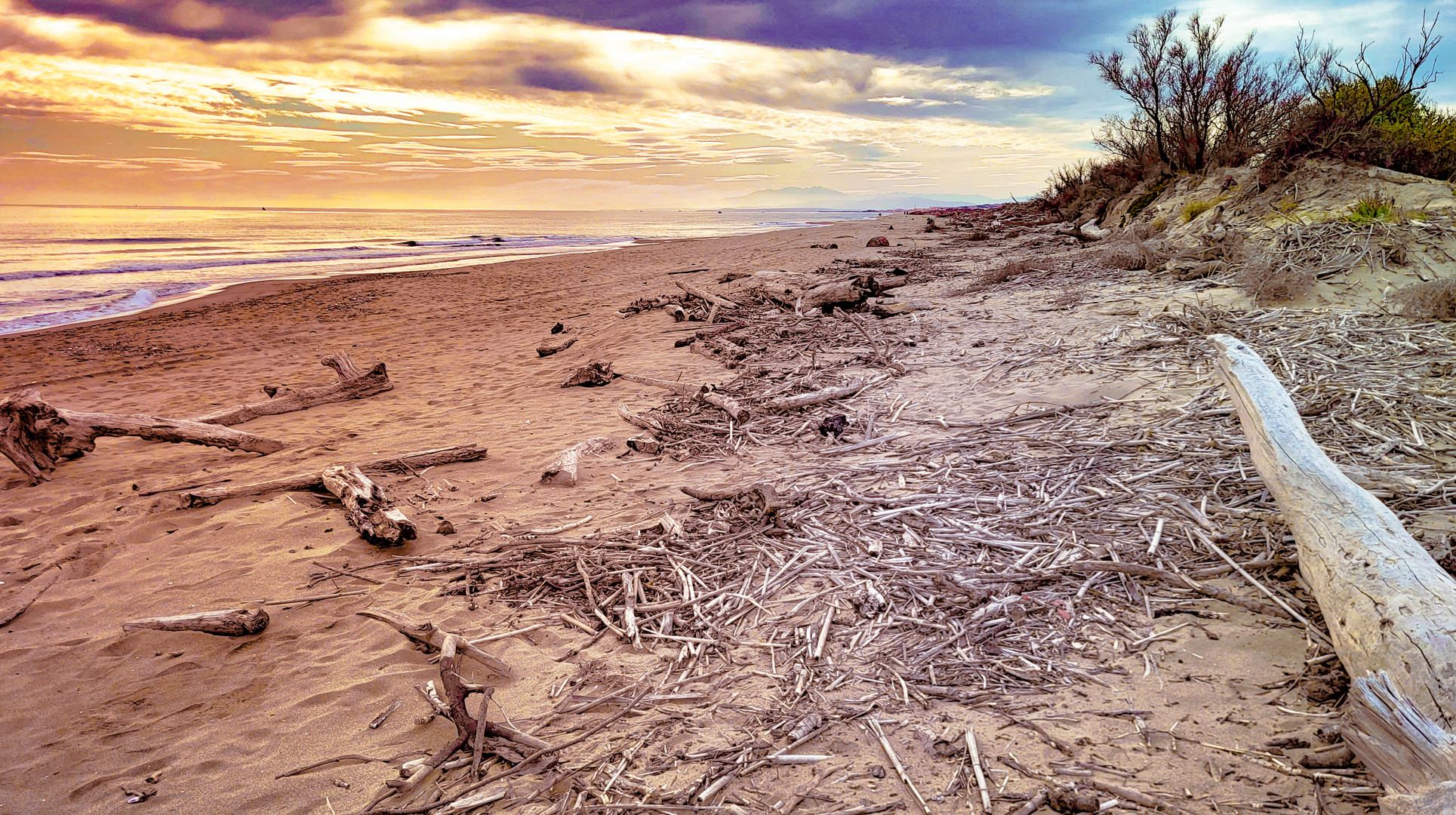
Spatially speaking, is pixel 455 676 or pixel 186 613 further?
pixel 186 613

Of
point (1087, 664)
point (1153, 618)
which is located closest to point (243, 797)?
point (1087, 664)

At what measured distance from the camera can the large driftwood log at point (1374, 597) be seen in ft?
6.16

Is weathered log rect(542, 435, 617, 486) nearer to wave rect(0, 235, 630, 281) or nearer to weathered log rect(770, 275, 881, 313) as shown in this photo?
weathered log rect(770, 275, 881, 313)

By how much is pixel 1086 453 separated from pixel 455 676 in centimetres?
410

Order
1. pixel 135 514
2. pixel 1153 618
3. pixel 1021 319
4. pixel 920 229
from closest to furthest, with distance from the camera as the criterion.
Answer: pixel 1153 618
pixel 135 514
pixel 1021 319
pixel 920 229

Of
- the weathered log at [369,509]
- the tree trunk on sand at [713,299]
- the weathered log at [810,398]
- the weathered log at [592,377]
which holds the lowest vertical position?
the weathered log at [369,509]

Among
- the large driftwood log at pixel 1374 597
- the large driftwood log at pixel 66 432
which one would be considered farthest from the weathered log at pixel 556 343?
the large driftwood log at pixel 1374 597

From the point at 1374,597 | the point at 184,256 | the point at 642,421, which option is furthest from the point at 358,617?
the point at 184,256

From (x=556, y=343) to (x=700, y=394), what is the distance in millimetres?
4592

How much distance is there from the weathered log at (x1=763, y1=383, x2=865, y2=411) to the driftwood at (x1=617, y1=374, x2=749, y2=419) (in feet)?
0.96

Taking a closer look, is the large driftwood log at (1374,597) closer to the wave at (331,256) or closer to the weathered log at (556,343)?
the weathered log at (556,343)

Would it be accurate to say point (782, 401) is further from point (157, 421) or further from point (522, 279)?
point (522, 279)

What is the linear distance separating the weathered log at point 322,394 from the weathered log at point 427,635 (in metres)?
5.32

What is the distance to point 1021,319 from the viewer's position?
8.66m
